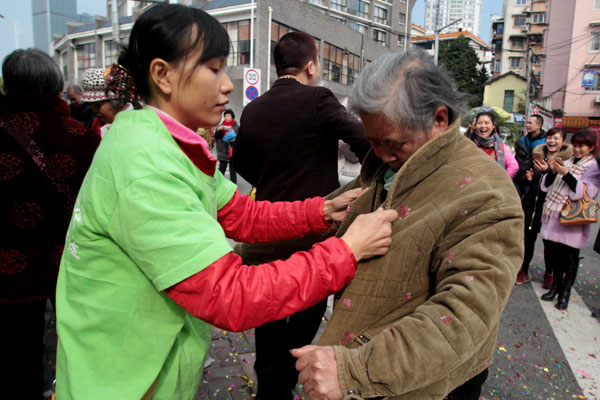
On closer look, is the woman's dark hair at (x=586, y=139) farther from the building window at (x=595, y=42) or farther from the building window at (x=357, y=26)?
the building window at (x=357, y=26)

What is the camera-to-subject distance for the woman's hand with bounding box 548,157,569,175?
4.65 meters

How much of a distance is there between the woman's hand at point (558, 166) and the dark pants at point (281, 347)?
3473mm


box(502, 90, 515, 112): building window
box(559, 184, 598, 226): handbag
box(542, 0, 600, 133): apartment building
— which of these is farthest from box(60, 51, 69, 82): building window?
box(502, 90, 515, 112): building window

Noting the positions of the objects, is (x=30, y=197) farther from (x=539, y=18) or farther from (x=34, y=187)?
(x=539, y=18)

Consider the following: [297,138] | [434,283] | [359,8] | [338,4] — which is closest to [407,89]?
[434,283]

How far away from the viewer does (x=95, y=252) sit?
4.12 ft

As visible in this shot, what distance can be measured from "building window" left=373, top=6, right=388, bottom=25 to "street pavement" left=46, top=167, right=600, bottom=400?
1761 inches

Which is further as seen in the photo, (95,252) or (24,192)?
(24,192)

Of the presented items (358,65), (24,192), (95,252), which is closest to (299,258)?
(95,252)

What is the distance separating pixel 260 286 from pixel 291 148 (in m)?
1.46

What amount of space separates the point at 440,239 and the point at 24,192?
2.13m

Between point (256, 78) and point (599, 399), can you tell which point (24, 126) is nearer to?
point (599, 399)

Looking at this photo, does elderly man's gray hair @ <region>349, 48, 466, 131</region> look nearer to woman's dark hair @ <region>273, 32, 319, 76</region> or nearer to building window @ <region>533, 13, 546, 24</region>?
woman's dark hair @ <region>273, 32, 319, 76</region>

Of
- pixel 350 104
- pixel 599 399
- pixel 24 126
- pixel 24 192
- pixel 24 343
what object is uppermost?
pixel 350 104
